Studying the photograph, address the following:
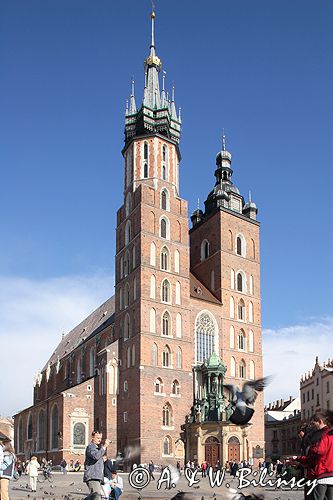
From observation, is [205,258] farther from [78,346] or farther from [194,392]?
[78,346]

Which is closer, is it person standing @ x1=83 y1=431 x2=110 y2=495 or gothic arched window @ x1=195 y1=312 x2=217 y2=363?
person standing @ x1=83 y1=431 x2=110 y2=495

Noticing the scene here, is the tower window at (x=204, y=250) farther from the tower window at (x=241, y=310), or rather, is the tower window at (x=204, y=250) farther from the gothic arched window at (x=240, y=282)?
the tower window at (x=241, y=310)

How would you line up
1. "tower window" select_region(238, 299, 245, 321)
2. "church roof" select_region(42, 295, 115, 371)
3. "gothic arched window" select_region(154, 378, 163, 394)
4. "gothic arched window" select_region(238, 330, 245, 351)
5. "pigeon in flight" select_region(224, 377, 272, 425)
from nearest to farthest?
"pigeon in flight" select_region(224, 377, 272, 425) < "gothic arched window" select_region(154, 378, 163, 394) < "gothic arched window" select_region(238, 330, 245, 351) < "tower window" select_region(238, 299, 245, 321) < "church roof" select_region(42, 295, 115, 371)

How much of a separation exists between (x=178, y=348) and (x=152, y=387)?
3834 mm

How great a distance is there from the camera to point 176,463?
44.3 meters

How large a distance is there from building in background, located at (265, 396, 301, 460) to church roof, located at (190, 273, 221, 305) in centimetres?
2932

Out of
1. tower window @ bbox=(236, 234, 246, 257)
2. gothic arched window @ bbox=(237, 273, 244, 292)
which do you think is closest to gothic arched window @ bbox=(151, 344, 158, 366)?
gothic arched window @ bbox=(237, 273, 244, 292)

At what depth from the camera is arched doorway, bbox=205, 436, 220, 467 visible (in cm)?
4416

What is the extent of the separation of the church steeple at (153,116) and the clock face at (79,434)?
23.1m

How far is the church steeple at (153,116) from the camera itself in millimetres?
54344

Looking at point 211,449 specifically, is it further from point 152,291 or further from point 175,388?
point 152,291

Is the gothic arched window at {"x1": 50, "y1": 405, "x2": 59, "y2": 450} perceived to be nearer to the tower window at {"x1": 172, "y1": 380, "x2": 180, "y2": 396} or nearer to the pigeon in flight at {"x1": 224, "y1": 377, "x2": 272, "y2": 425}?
the tower window at {"x1": 172, "y1": 380, "x2": 180, "y2": 396}

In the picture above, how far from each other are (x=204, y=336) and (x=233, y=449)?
894 centimetres

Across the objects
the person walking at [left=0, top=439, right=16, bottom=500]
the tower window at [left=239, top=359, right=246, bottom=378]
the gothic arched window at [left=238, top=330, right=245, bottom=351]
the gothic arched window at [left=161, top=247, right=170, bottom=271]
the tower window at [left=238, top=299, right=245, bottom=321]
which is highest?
the gothic arched window at [left=161, top=247, right=170, bottom=271]
